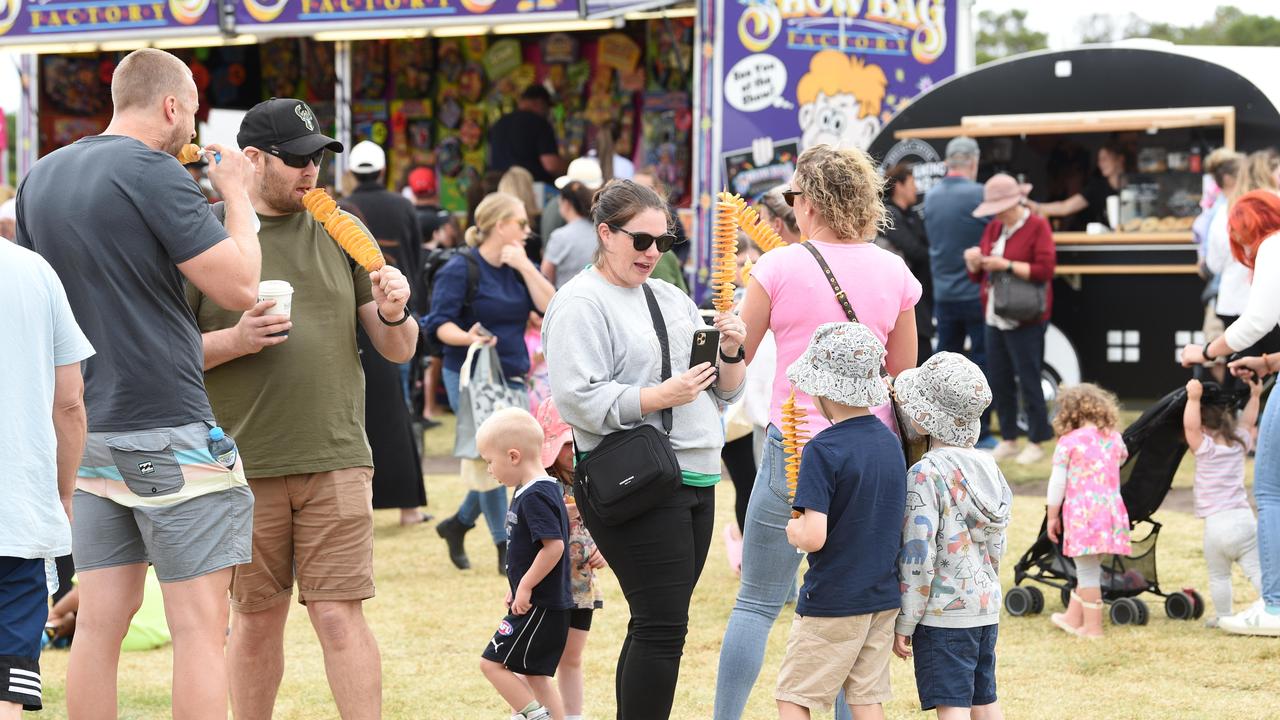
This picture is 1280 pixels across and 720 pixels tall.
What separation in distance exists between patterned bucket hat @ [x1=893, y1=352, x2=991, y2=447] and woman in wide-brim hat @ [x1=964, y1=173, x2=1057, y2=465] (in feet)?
20.5

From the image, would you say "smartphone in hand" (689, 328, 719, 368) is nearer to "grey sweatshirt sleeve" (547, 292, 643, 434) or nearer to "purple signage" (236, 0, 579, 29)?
"grey sweatshirt sleeve" (547, 292, 643, 434)

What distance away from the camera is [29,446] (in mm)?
3162

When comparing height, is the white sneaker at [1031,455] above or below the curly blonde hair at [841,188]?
below

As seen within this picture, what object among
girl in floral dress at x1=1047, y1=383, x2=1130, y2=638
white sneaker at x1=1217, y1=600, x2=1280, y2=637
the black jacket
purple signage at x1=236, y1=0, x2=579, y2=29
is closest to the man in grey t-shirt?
girl in floral dress at x1=1047, y1=383, x2=1130, y2=638

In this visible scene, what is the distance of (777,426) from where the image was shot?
4.18 m

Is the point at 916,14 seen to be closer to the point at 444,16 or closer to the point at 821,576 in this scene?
the point at 444,16

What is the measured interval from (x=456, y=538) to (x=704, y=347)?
3742 millimetres

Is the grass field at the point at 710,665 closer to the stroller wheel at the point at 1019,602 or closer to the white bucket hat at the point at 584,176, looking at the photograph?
the stroller wheel at the point at 1019,602

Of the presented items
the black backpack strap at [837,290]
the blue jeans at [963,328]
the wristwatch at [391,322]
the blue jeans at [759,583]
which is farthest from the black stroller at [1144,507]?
the blue jeans at [963,328]

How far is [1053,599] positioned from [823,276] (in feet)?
9.96

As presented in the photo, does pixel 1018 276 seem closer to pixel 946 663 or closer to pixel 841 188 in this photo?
pixel 841 188

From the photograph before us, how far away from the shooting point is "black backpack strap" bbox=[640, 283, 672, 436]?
401 cm

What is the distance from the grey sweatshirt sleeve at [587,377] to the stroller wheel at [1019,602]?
9.54 feet

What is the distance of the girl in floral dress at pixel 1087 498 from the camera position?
19.1ft
